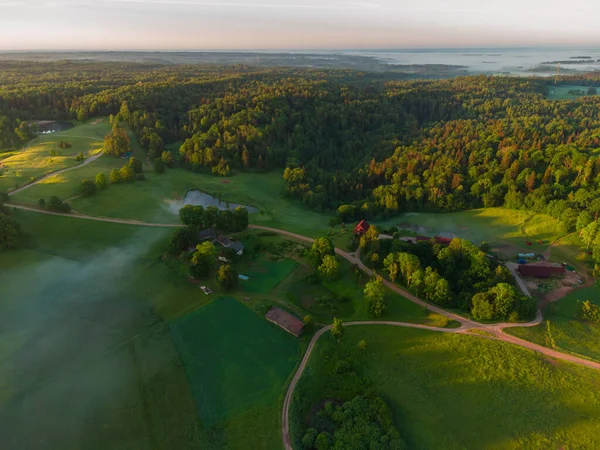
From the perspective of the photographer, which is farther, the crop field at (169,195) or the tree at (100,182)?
the tree at (100,182)

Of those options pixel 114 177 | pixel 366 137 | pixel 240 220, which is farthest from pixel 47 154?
pixel 366 137

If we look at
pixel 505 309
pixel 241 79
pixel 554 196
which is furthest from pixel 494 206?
pixel 241 79

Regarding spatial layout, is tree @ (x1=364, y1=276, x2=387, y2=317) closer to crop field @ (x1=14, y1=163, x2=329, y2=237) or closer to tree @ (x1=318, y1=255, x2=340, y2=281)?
tree @ (x1=318, y1=255, x2=340, y2=281)

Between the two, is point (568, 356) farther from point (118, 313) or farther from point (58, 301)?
point (58, 301)

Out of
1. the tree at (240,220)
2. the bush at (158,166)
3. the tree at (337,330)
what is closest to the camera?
the tree at (337,330)

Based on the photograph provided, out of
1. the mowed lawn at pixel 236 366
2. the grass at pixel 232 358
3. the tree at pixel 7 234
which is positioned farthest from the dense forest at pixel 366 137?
the tree at pixel 7 234

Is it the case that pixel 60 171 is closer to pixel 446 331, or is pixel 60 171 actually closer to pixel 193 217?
pixel 193 217

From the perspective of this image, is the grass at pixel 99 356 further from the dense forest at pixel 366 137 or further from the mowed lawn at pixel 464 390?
the dense forest at pixel 366 137
